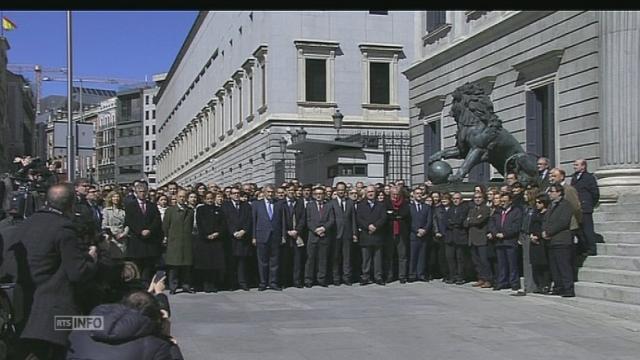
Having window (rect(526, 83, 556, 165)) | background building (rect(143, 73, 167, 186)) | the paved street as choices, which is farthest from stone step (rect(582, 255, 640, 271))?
background building (rect(143, 73, 167, 186))

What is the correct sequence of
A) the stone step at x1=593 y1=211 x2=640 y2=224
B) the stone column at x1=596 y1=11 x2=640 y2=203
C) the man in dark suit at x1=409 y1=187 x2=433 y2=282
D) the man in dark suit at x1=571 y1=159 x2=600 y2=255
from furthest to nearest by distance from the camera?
the stone column at x1=596 y1=11 x2=640 y2=203, the man in dark suit at x1=409 y1=187 x2=433 y2=282, the stone step at x1=593 y1=211 x2=640 y2=224, the man in dark suit at x1=571 y1=159 x2=600 y2=255

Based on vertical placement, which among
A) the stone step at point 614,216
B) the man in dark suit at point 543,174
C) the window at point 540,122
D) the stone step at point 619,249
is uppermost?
the window at point 540,122

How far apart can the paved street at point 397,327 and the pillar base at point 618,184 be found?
3911mm

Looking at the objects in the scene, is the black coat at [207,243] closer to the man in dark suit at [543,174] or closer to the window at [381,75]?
the man in dark suit at [543,174]

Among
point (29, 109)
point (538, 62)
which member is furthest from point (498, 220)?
point (29, 109)

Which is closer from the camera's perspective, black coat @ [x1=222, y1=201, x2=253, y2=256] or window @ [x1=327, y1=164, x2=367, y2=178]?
black coat @ [x1=222, y1=201, x2=253, y2=256]

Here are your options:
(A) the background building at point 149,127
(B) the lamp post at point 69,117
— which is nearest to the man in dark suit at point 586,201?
(B) the lamp post at point 69,117

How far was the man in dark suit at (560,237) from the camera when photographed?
1258 cm

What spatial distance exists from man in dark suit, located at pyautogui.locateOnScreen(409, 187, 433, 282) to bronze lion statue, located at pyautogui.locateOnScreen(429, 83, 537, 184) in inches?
73.5

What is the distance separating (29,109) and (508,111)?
143 meters

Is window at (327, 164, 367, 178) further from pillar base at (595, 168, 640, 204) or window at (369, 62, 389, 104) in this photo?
pillar base at (595, 168, 640, 204)

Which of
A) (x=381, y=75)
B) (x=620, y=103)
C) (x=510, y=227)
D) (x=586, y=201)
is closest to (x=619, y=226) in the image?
(x=586, y=201)

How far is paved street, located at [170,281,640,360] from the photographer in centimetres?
901

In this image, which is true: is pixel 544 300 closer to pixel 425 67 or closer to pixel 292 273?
pixel 292 273
